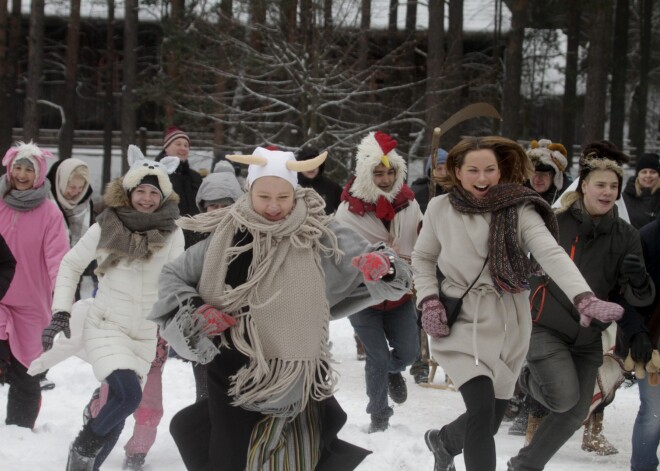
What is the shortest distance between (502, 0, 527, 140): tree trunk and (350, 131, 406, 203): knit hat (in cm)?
1271

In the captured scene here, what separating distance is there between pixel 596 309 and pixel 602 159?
145cm

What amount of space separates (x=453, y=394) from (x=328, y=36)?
10153mm

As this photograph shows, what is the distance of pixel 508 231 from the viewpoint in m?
4.70

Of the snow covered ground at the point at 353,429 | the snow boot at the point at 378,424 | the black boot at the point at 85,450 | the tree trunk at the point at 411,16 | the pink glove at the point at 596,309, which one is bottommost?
the snow covered ground at the point at 353,429

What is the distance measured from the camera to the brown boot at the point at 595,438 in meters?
6.35

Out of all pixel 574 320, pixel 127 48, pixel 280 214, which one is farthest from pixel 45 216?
pixel 127 48

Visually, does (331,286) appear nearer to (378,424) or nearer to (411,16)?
(378,424)

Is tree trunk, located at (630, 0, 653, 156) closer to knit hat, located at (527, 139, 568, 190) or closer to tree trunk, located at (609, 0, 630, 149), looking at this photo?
tree trunk, located at (609, 0, 630, 149)

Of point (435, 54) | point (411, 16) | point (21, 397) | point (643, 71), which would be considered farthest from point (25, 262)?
point (643, 71)

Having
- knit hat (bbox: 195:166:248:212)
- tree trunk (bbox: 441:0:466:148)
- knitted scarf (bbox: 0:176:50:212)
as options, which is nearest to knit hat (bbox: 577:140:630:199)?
knit hat (bbox: 195:166:248:212)

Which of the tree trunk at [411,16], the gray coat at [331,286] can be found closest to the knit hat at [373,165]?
the gray coat at [331,286]

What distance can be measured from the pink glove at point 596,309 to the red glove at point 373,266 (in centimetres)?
91

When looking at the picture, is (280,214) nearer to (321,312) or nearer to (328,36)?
(321,312)

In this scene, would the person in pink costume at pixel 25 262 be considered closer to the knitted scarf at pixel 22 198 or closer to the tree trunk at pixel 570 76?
the knitted scarf at pixel 22 198
